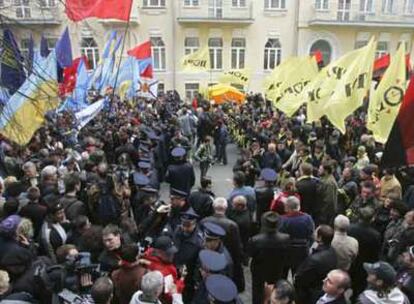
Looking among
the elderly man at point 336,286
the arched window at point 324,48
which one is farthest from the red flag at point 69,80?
the arched window at point 324,48

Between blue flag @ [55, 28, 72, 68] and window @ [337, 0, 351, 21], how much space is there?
23010 millimetres

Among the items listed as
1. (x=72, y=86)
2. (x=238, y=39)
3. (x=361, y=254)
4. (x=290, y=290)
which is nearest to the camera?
(x=290, y=290)

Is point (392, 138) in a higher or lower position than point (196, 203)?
higher

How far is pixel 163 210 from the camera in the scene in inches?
212

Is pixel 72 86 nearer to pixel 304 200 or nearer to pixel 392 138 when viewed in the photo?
pixel 304 200

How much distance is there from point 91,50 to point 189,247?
26993 millimetres

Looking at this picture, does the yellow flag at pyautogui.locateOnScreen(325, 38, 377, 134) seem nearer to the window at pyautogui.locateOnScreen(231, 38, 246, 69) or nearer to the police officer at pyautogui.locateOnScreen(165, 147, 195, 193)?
the police officer at pyautogui.locateOnScreen(165, 147, 195, 193)

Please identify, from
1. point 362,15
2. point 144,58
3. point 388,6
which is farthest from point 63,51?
point 388,6

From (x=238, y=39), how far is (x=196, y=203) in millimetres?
25783

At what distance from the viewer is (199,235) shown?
4.82 m

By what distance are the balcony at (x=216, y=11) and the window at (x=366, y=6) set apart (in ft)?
25.2

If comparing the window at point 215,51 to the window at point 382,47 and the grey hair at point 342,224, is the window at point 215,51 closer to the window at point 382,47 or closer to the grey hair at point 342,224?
the window at point 382,47

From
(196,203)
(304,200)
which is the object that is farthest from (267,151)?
(196,203)

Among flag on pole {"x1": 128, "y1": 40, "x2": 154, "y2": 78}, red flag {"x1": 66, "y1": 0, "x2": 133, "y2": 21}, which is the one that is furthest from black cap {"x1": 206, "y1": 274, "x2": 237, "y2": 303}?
flag on pole {"x1": 128, "y1": 40, "x2": 154, "y2": 78}
